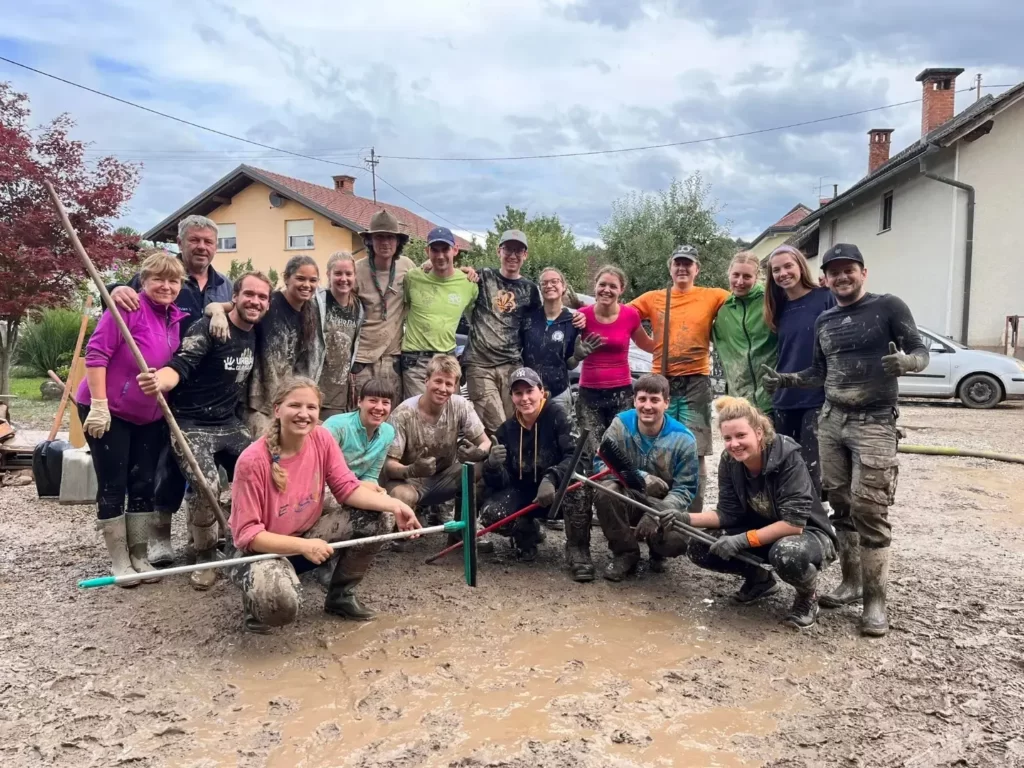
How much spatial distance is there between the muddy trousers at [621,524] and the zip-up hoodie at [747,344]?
1.10 metres

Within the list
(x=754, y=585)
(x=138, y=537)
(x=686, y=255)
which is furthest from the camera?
(x=686, y=255)

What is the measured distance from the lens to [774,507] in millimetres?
3791

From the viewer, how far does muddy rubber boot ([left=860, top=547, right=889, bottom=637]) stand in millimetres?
3645

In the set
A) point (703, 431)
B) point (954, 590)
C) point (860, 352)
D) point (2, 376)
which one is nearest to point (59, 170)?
point (2, 376)

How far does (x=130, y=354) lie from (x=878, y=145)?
94.4 ft

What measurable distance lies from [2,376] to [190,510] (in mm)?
10854

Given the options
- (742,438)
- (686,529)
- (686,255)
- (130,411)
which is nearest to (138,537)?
(130,411)

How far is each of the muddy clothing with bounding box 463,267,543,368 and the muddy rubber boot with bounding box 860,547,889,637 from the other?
2.67 metres

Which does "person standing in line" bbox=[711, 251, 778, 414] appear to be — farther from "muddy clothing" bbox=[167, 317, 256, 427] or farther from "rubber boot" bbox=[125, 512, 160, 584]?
"rubber boot" bbox=[125, 512, 160, 584]

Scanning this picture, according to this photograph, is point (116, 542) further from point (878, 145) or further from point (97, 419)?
point (878, 145)

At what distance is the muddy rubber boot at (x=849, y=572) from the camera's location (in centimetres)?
397

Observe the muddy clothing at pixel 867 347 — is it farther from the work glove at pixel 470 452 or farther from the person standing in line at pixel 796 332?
the work glove at pixel 470 452

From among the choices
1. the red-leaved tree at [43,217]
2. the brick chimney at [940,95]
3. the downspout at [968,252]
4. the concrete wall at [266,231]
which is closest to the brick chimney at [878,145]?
the brick chimney at [940,95]

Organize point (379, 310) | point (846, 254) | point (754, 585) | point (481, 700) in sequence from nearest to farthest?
1. point (481, 700)
2. point (846, 254)
3. point (754, 585)
4. point (379, 310)
